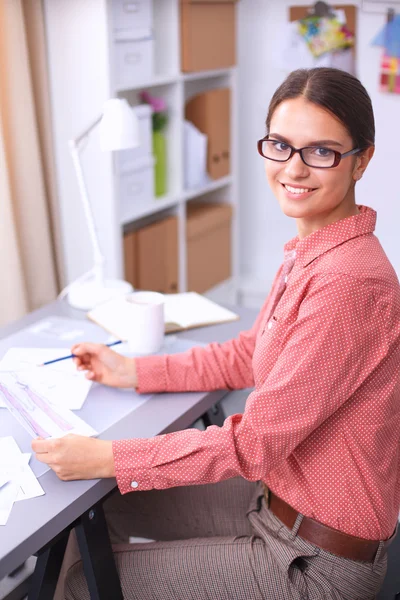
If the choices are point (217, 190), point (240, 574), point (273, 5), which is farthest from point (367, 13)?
point (240, 574)

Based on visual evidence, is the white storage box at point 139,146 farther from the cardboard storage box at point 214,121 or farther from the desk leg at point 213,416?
the desk leg at point 213,416

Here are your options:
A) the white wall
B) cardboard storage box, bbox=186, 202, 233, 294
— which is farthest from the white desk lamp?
the white wall

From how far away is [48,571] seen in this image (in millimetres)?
1324

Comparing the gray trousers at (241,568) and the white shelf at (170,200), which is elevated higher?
the white shelf at (170,200)

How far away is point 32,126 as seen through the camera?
7.75 ft

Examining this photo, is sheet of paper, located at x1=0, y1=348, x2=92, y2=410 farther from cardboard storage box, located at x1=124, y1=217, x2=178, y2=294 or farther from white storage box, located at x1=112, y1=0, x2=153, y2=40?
white storage box, located at x1=112, y1=0, x2=153, y2=40

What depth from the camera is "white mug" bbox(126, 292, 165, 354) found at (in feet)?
5.32

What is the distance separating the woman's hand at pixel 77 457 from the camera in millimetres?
1177

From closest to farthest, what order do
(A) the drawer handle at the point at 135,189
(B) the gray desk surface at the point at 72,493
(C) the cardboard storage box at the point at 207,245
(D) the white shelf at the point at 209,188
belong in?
1. (B) the gray desk surface at the point at 72,493
2. (A) the drawer handle at the point at 135,189
3. (D) the white shelf at the point at 209,188
4. (C) the cardboard storage box at the point at 207,245

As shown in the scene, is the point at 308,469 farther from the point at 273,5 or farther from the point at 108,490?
the point at 273,5

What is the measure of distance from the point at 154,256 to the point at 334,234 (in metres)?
1.68

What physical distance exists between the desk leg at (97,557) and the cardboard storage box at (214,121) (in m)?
2.12

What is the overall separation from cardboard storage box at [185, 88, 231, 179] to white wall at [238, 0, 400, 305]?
0.78 feet

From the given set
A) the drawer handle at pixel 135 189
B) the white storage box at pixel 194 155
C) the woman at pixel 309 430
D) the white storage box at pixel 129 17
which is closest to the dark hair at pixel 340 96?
the woman at pixel 309 430
